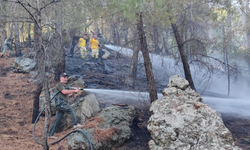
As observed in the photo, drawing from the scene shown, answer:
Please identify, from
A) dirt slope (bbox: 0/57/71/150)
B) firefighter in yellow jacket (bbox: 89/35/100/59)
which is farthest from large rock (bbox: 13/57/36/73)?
firefighter in yellow jacket (bbox: 89/35/100/59)

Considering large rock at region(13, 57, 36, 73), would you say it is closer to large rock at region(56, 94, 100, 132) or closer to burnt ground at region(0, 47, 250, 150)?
Result: burnt ground at region(0, 47, 250, 150)

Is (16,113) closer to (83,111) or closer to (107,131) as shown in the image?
(83,111)

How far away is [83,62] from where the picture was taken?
15164 millimetres

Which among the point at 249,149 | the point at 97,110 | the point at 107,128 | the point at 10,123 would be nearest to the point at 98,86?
the point at 97,110

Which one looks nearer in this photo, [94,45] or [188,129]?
[188,129]

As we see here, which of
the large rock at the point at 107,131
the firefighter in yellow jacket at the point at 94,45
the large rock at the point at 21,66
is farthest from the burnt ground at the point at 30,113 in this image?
the firefighter in yellow jacket at the point at 94,45

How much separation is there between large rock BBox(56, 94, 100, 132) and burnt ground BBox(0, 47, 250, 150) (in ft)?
0.94

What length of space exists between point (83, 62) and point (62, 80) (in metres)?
9.55

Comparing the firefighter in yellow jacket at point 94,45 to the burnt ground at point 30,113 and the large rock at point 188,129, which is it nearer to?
the burnt ground at point 30,113

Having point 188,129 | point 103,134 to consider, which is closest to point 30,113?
point 103,134

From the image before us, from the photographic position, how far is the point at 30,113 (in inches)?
313

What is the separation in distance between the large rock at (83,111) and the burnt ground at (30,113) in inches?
11.2

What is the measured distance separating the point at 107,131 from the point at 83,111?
2013 mm

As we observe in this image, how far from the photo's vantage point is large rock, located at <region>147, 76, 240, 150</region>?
10.3ft
